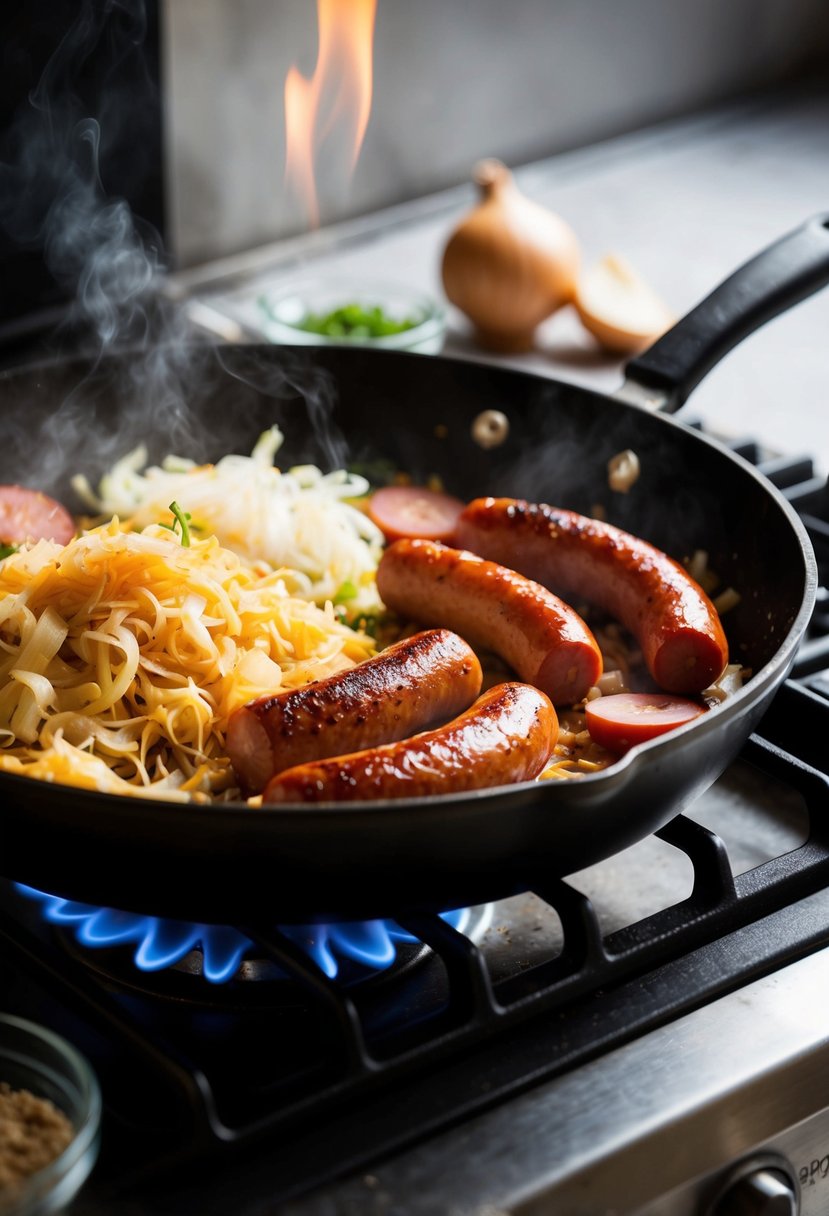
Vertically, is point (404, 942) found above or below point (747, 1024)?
below

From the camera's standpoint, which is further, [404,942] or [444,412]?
[444,412]

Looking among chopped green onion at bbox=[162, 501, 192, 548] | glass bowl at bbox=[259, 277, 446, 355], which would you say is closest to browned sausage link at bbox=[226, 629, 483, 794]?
chopped green onion at bbox=[162, 501, 192, 548]

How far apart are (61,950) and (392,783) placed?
428 mm

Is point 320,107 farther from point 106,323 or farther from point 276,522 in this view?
point 276,522

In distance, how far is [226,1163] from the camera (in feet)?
3.73

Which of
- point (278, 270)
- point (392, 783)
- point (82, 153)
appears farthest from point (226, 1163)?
point (278, 270)

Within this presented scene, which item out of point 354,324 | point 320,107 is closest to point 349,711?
point 354,324

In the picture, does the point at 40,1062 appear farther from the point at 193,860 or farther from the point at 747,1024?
the point at 747,1024

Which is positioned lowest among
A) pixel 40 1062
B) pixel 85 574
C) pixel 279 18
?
pixel 40 1062

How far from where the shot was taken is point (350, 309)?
2.80 meters

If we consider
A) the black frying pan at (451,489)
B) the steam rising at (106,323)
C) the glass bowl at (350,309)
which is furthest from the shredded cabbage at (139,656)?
the glass bowl at (350,309)

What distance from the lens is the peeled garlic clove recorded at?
2859mm

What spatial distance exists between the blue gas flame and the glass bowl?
60.7 inches

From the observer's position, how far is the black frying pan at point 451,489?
1148 millimetres
